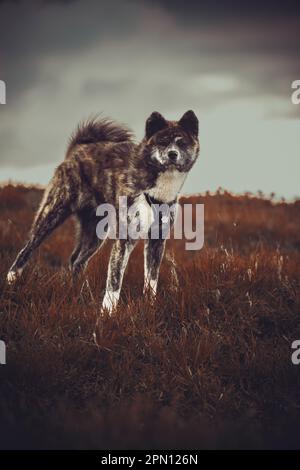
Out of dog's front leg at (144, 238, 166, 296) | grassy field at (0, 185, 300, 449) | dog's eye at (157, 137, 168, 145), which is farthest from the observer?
dog's front leg at (144, 238, 166, 296)

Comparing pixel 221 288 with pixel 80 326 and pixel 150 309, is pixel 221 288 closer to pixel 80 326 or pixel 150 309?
pixel 150 309

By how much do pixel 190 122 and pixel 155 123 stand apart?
36 centimetres

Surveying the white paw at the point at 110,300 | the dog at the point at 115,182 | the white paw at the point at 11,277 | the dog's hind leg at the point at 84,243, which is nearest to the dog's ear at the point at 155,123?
the dog at the point at 115,182

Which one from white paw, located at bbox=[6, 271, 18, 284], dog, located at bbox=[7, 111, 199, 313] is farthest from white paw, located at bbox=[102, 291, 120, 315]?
white paw, located at bbox=[6, 271, 18, 284]

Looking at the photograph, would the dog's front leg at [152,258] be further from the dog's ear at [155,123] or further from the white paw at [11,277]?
the white paw at [11,277]

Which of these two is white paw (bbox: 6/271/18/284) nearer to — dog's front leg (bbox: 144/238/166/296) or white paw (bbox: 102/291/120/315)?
white paw (bbox: 102/291/120/315)

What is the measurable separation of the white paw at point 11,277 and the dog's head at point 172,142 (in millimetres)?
1775

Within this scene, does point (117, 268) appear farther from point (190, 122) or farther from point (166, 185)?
point (190, 122)

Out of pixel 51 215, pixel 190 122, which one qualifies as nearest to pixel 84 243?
Answer: pixel 51 215

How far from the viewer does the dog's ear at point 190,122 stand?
208 inches

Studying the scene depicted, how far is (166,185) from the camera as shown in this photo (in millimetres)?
5266

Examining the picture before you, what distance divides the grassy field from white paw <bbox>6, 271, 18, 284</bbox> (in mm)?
62

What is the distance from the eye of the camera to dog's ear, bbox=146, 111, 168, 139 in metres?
5.17
